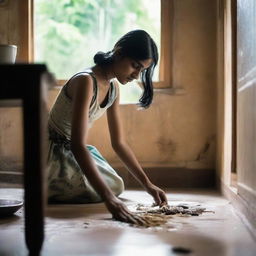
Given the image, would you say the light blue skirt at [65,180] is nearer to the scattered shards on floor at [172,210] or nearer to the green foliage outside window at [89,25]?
the scattered shards on floor at [172,210]

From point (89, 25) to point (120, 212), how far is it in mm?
2627

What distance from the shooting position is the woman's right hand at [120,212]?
161 centimetres

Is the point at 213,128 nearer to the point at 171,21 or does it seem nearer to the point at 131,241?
the point at 171,21

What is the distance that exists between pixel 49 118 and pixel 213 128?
1.24 m

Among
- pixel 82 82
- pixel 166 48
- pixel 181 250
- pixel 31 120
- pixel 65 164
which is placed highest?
pixel 166 48

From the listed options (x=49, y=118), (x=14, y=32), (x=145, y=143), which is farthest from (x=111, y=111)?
(x=14, y=32)

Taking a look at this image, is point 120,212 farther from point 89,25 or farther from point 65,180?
point 89,25

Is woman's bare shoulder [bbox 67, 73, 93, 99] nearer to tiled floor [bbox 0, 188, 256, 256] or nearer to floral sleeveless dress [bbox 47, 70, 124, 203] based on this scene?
floral sleeveless dress [bbox 47, 70, 124, 203]

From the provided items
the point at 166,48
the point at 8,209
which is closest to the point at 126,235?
the point at 8,209

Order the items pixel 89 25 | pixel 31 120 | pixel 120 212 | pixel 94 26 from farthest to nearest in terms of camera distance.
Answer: pixel 89 25
pixel 94 26
pixel 120 212
pixel 31 120

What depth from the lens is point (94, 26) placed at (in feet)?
11.8

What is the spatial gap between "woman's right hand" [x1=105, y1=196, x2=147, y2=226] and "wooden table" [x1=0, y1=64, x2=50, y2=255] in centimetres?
54

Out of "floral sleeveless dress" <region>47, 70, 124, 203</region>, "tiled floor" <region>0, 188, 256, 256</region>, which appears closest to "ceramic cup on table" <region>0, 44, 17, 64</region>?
"tiled floor" <region>0, 188, 256, 256</region>

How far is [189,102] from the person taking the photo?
3.10 meters
